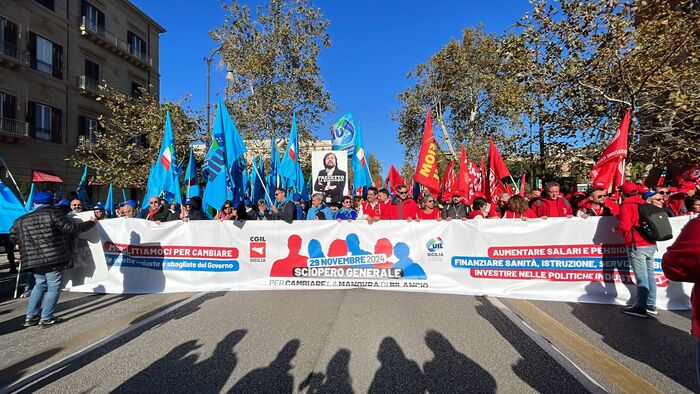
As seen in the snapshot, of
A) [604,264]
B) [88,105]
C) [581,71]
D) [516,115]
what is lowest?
[604,264]

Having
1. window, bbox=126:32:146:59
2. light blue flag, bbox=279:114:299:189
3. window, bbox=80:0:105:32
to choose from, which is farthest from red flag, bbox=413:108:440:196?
window, bbox=126:32:146:59

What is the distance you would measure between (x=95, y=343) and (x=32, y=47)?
26.3 m

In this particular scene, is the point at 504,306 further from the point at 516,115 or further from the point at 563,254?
the point at 516,115

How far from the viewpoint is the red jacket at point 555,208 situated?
6.57m

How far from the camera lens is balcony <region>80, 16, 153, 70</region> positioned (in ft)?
84.1

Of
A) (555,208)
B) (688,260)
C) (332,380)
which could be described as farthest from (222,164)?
(688,260)

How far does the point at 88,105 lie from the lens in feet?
85.0

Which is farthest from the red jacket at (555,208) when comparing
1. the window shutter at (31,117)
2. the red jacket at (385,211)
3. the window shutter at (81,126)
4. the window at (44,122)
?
the window shutter at (81,126)

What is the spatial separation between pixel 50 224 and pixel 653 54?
38.9ft

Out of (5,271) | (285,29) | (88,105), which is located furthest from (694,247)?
(88,105)

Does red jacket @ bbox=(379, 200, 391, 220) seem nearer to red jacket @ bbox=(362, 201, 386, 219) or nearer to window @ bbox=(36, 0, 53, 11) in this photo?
red jacket @ bbox=(362, 201, 386, 219)

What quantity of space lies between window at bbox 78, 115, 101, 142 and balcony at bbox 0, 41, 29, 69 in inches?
188

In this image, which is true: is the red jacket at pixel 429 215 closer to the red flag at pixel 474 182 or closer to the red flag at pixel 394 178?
the red flag at pixel 474 182

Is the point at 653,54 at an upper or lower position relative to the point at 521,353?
upper
